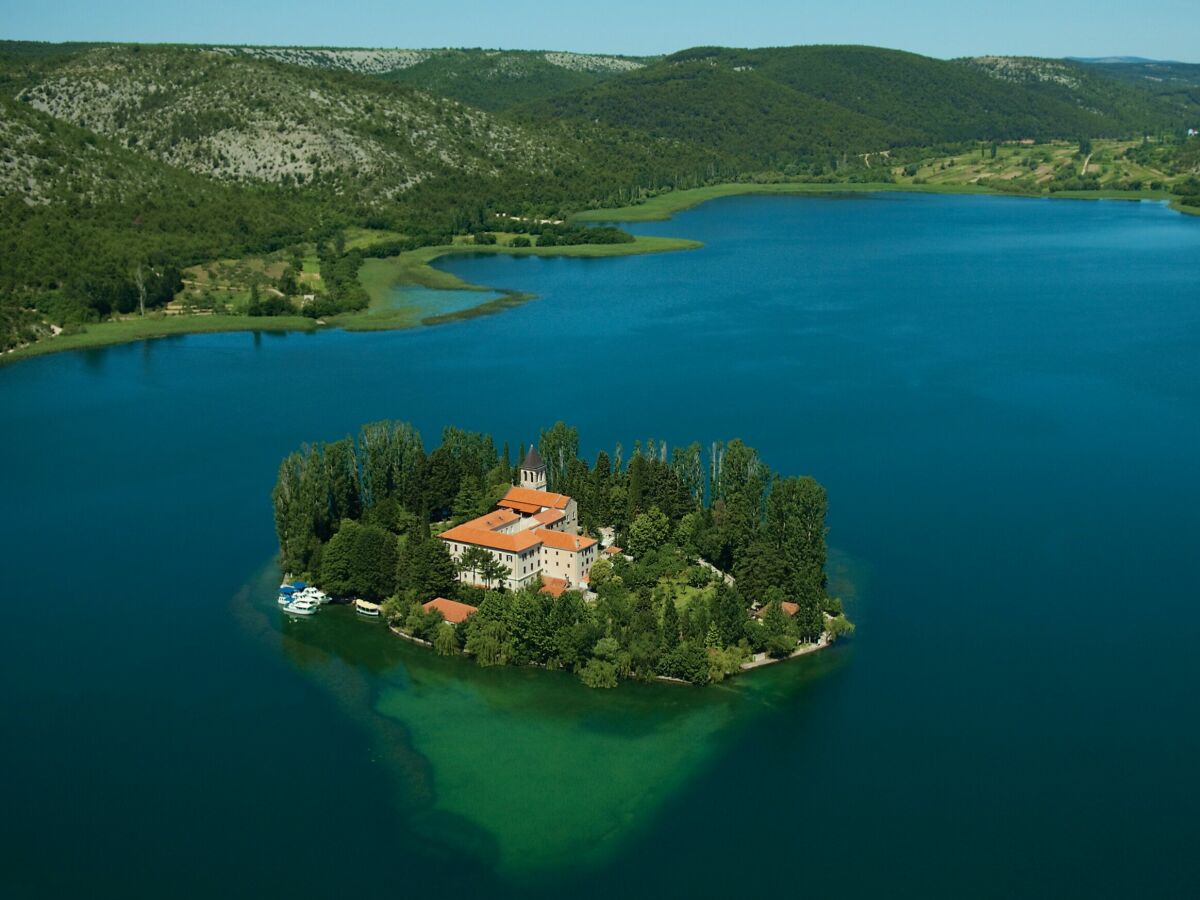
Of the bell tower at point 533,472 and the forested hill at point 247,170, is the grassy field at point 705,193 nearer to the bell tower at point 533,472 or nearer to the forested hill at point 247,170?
the forested hill at point 247,170

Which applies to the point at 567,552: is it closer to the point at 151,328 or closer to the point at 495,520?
the point at 495,520

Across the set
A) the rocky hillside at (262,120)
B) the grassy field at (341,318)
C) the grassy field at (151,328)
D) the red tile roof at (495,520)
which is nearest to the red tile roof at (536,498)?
the red tile roof at (495,520)

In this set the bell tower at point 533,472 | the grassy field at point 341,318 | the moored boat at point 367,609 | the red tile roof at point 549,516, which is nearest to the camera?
the moored boat at point 367,609

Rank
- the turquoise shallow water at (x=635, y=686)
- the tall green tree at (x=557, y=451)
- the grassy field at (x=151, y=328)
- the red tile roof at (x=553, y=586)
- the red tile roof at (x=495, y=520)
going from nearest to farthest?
1. the turquoise shallow water at (x=635, y=686)
2. the red tile roof at (x=553, y=586)
3. the red tile roof at (x=495, y=520)
4. the tall green tree at (x=557, y=451)
5. the grassy field at (x=151, y=328)

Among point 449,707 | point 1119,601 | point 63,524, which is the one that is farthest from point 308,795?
point 1119,601

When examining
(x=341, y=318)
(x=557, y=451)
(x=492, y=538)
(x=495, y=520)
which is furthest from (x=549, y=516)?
(x=341, y=318)

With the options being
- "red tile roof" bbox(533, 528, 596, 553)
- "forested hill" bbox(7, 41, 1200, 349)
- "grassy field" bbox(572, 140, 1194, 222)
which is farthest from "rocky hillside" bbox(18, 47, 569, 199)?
"red tile roof" bbox(533, 528, 596, 553)

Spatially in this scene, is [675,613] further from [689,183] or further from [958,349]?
[689,183]
